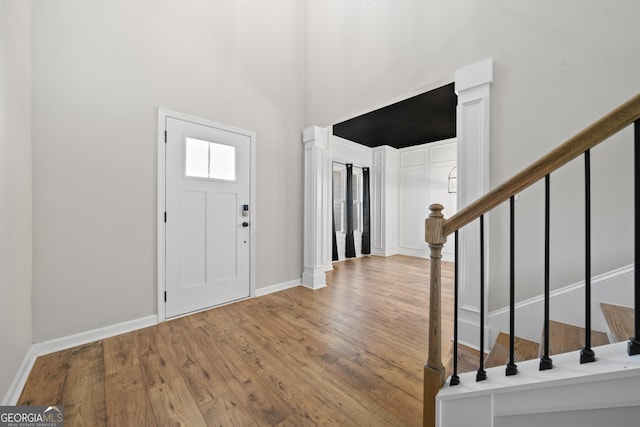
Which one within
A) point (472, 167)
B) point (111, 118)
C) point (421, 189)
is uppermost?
point (111, 118)

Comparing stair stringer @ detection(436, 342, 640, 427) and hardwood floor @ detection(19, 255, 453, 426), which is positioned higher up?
stair stringer @ detection(436, 342, 640, 427)

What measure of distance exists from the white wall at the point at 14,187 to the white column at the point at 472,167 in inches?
117

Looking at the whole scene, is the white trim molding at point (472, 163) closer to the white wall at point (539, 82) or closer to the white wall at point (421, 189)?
the white wall at point (539, 82)

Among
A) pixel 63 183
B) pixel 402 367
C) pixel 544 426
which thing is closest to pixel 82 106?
pixel 63 183

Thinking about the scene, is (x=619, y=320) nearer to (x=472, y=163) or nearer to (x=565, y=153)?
(x=565, y=153)

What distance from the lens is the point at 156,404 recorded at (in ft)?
4.59

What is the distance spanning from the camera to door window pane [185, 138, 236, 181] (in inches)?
104

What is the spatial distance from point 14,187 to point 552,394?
3.02 m

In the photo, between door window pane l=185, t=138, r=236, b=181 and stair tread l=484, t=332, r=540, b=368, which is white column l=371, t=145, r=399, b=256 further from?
stair tread l=484, t=332, r=540, b=368

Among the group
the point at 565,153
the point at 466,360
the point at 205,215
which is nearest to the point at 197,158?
the point at 205,215

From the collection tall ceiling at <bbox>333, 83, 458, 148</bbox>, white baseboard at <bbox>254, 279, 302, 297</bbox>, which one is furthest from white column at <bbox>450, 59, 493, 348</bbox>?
white baseboard at <bbox>254, 279, 302, 297</bbox>

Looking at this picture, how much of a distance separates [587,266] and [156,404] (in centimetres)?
216

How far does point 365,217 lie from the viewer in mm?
6062

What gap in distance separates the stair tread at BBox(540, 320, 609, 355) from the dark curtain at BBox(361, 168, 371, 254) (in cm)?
448
